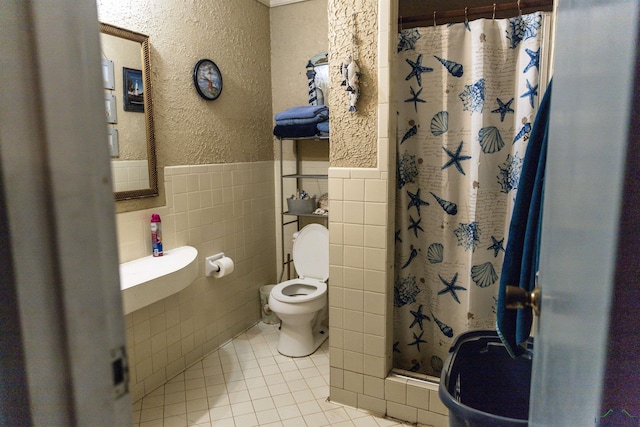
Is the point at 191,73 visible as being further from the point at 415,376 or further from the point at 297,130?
the point at 415,376

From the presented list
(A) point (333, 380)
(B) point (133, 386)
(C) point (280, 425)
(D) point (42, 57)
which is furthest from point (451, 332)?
(D) point (42, 57)

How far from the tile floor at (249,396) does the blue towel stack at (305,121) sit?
1420 millimetres

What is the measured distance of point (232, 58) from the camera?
2.75 meters

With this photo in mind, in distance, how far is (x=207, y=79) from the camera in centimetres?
254

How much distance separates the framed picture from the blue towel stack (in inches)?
35.9

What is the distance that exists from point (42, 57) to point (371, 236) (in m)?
1.74

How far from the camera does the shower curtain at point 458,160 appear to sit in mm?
1889

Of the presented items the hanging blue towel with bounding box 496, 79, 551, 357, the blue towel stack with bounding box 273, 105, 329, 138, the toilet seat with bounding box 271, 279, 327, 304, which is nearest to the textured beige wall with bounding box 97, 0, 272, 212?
the blue towel stack with bounding box 273, 105, 329, 138

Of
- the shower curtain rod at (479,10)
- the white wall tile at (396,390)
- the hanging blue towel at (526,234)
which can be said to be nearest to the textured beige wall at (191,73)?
the shower curtain rod at (479,10)

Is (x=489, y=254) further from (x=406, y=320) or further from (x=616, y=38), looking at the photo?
(x=616, y=38)

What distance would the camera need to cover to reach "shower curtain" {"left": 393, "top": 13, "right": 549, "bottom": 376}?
6.20ft

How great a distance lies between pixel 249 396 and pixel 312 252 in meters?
1.02

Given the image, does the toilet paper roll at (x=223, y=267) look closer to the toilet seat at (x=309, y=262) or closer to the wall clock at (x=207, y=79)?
the toilet seat at (x=309, y=262)

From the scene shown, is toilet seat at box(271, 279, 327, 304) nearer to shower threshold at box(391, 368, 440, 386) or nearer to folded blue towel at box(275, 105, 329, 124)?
shower threshold at box(391, 368, 440, 386)
